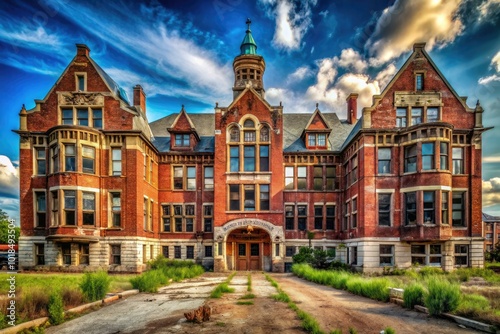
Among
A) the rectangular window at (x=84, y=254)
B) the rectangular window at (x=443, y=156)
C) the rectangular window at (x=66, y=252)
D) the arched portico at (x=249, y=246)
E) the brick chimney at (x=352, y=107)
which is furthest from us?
the brick chimney at (x=352, y=107)

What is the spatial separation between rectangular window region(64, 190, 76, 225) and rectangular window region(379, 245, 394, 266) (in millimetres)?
22515

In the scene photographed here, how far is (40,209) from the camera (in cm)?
2883

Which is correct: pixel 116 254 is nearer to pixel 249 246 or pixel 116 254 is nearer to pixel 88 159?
pixel 88 159

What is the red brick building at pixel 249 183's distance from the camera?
1057 inches

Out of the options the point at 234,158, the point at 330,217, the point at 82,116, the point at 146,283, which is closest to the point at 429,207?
the point at 330,217

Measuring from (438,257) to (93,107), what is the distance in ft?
93.0

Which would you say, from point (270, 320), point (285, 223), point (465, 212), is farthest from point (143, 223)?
point (465, 212)

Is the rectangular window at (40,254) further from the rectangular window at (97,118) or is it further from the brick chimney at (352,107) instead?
the brick chimney at (352,107)

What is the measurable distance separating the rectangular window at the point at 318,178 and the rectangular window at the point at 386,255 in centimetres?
893

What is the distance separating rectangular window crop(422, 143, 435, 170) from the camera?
26.1 m

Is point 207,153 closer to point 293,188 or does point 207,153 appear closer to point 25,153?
point 293,188

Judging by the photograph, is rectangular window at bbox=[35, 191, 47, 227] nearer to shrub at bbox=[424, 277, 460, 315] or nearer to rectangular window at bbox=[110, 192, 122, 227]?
rectangular window at bbox=[110, 192, 122, 227]

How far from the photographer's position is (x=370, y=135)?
27.7 metres

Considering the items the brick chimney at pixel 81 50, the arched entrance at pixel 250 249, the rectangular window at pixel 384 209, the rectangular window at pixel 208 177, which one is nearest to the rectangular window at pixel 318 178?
the arched entrance at pixel 250 249
